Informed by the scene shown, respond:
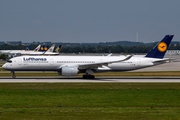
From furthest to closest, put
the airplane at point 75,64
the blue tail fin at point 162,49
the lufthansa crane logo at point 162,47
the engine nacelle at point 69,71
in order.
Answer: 1. the lufthansa crane logo at point 162,47
2. the blue tail fin at point 162,49
3. the airplane at point 75,64
4. the engine nacelle at point 69,71

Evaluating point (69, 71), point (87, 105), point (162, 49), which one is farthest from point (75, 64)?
point (87, 105)

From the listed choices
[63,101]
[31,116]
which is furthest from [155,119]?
[63,101]

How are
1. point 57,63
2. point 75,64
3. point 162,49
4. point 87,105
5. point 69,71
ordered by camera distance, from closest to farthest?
1. point 87,105
2. point 69,71
3. point 57,63
4. point 75,64
5. point 162,49

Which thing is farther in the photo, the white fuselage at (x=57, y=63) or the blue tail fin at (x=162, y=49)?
the blue tail fin at (x=162, y=49)

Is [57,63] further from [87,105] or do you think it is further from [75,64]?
[87,105]

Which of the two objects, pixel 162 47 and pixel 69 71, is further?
pixel 162 47

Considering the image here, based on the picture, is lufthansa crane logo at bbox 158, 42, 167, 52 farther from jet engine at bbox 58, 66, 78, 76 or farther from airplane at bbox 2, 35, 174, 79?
jet engine at bbox 58, 66, 78, 76

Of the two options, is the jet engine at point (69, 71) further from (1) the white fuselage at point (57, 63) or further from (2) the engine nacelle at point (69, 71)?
(1) the white fuselage at point (57, 63)

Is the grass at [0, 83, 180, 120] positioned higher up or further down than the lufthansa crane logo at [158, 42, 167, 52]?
further down

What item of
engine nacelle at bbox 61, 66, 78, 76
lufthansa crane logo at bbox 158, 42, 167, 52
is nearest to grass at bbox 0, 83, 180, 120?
engine nacelle at bbox 61, 66, 78, 76

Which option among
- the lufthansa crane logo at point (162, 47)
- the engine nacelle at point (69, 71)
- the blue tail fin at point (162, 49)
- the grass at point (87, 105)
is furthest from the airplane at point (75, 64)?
the grass at point (87, 105)

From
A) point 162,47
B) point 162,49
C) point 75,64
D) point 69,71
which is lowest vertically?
point 69,71

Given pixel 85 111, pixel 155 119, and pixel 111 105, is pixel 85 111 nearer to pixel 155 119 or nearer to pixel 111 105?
pixel 111 105

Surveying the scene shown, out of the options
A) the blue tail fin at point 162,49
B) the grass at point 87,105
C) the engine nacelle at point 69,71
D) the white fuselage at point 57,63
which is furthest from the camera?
the blue tail fin at point 162,49
